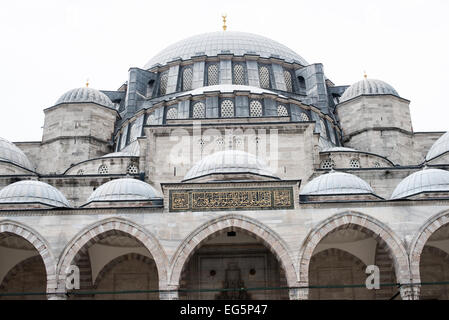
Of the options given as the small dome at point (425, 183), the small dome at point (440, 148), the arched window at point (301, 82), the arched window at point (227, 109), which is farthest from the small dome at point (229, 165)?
the arched window at point (301, 82)

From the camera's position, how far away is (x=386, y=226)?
49.0ft

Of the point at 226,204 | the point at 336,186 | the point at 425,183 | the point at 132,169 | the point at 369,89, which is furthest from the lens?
the point at 369,89

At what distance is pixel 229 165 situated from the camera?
1642cm

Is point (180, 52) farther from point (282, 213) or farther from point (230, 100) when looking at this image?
point (282, 213)

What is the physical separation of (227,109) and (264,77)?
516cm

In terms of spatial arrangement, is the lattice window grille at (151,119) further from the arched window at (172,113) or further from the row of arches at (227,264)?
the row of arches at (227,264)

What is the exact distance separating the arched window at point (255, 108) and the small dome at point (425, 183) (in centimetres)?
735

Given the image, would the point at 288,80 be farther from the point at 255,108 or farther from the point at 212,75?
the point at 255,108

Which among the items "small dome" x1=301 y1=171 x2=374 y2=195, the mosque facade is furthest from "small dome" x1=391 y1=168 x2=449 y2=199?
"small dome" x1=301 y1=171 x2=374 y2=195

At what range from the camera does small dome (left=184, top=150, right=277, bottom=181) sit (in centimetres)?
1636

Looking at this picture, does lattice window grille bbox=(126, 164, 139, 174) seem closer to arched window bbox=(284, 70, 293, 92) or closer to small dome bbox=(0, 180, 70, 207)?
small dome bbox=(0, 180, 70, 207)

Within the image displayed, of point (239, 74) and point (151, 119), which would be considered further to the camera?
point (239, 74)

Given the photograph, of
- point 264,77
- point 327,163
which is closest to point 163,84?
point 264,77
